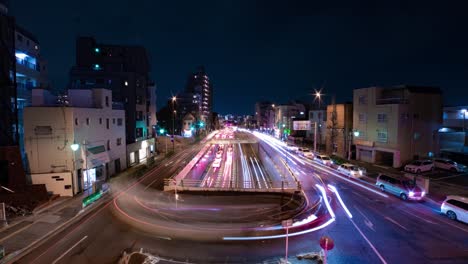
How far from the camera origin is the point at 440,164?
34750mm

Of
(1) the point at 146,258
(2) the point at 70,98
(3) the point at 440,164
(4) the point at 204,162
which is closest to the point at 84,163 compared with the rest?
(2) the point at 70,98

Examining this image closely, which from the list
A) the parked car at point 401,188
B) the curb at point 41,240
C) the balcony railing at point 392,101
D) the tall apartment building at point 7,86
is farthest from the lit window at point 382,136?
the tall apartment building at point 7,86

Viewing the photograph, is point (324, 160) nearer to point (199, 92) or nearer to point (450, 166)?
point (450, 166)

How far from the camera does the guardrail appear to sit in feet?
83.3

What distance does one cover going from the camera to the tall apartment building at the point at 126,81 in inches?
1763

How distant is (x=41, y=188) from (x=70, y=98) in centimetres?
1140

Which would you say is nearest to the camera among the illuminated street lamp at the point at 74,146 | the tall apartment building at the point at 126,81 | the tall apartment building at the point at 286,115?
the illuminated street lamp at the point at 74,146

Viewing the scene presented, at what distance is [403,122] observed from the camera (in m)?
37.2

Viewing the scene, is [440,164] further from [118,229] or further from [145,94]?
[145,94]

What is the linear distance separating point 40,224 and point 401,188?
2880 cm

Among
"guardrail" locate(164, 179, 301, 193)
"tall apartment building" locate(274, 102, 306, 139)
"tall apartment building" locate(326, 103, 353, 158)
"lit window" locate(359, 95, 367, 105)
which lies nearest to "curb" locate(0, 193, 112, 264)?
"guardrail" locate(164, 179, 301, 193)

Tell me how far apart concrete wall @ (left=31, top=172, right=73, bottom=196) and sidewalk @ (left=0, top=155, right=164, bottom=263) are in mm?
978

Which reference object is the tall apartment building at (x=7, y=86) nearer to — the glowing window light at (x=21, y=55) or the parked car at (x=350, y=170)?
the glowing window light at (x=21, y=55)

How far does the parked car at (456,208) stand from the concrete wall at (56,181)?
101ft
